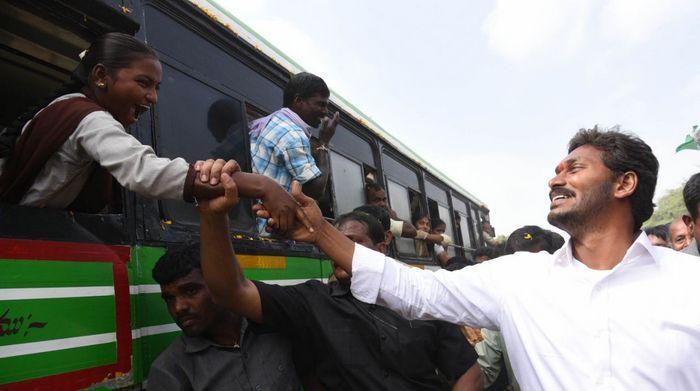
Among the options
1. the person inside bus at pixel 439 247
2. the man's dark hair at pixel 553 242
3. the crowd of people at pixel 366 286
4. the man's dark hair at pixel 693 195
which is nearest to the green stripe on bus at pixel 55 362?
the crowd of people at pixel 366 286

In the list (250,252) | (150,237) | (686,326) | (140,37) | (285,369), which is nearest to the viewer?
(686,326)

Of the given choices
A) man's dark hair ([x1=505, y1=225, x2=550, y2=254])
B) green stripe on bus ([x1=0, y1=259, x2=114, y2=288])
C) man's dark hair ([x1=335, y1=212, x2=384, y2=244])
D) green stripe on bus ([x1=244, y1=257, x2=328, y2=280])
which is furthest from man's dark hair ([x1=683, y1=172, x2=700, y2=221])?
green stripe on bus ([x1=0, y1=259, x2=114, y2=288])

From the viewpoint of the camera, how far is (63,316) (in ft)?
4.99

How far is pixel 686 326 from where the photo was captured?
1.43 meters

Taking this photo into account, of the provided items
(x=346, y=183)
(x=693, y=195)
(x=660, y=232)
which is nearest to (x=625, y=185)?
(x=693, y=195)

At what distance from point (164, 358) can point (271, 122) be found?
4.97ft

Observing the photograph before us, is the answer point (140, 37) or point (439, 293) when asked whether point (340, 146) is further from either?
point (439, 293)

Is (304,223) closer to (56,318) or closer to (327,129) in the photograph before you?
(56,318)

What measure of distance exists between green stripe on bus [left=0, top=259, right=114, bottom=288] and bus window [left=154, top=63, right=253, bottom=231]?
1.67 ft

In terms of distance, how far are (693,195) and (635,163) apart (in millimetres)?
1655

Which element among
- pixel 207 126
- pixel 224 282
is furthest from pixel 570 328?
pixel 207 126

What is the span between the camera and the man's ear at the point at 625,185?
1.85m

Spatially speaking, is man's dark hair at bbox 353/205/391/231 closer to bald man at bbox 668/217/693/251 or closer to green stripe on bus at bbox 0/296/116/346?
green stripe on bus at bbox 0/296/116/346

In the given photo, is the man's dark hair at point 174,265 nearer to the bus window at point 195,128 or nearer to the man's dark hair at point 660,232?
the bus window at point 195,128
